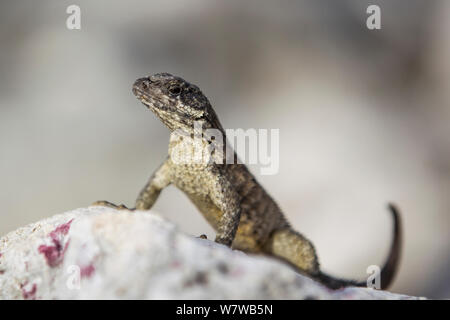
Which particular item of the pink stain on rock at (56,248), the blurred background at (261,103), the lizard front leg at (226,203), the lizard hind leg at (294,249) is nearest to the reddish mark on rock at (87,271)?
the pink stain on rock at (56,248)

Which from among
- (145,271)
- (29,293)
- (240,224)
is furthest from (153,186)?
(145,271)

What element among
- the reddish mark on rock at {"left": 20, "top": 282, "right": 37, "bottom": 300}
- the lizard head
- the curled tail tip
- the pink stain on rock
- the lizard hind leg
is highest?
the lizard head

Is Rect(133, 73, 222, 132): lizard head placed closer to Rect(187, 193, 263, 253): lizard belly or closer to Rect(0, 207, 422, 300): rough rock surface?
Rect(187, 193, 263, 253): lizard belly

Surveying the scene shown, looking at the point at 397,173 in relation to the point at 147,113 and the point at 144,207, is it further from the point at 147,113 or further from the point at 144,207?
the point at 144,207

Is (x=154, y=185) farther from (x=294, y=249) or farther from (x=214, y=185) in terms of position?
(x=294, y=249)

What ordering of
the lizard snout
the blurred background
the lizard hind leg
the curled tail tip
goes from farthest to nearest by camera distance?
the blurred background → the curled tail tip → the lizard hind leg → the lizard snout

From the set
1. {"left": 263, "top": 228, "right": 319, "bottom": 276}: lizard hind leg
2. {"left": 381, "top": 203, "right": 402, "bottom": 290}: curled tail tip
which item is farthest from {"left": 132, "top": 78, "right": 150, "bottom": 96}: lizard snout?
{"left": 381, "top": 203, "right": 402, "bottom": 290}: curled tail tip

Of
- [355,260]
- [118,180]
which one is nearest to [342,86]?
[355,260]
